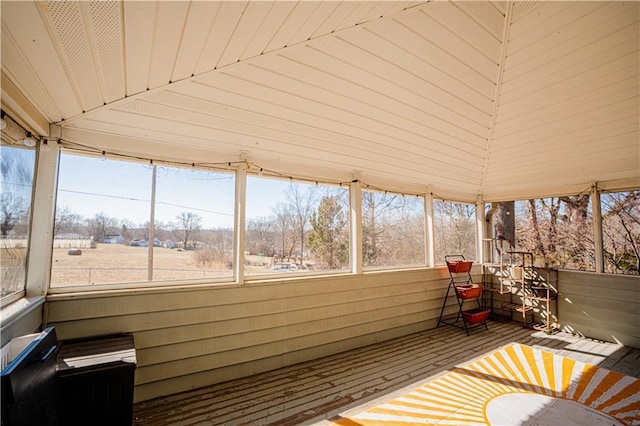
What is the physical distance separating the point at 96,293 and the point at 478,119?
3.86 metres

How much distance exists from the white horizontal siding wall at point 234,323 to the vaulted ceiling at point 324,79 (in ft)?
4.33

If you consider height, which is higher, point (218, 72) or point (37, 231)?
point (218, 72)

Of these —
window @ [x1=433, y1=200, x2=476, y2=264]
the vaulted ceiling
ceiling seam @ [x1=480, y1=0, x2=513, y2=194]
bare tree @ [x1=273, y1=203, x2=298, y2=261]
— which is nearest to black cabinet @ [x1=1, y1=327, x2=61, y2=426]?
the vaulted ceiling

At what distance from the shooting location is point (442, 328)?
15.2 ft

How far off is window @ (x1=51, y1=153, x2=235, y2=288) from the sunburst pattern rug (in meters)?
1.96

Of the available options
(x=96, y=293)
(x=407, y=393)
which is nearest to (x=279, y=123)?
(x=96, y=293)

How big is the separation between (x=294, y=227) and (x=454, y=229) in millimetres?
3224

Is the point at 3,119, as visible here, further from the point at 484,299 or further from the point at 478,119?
the point at 484,299

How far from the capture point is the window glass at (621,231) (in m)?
3.91

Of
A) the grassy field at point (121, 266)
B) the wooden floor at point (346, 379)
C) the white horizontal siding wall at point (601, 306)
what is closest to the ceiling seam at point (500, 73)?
the white horizontal siding wall at point (601, 306)

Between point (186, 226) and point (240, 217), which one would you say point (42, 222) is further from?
point (240, 217)

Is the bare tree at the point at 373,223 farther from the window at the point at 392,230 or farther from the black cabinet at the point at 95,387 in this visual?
the black cabinet at the point at 95,387

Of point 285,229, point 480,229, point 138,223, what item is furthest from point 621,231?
point 138,223

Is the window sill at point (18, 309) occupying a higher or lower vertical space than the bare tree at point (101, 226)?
lower
